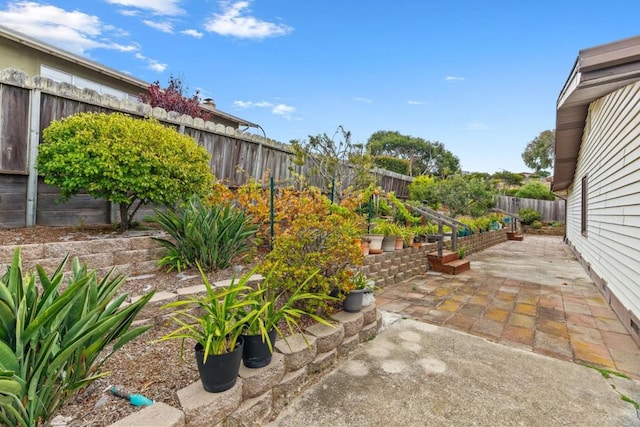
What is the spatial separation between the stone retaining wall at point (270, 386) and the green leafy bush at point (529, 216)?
57.0 feet

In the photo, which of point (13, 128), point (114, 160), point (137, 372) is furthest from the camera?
point (13, 128)

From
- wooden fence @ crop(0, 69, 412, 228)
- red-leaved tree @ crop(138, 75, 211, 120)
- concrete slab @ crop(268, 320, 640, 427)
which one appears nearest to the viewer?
concrete slab @ crop(268, 320, 640, 427)

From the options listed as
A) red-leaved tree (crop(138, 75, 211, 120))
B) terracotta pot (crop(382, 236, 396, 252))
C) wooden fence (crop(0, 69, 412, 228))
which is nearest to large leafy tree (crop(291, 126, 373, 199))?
terracotta pot (crop(382, 236, 396, 252))

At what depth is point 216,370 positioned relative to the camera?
1617 mm

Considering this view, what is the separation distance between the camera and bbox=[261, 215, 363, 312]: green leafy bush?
256cm

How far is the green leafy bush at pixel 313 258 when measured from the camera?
2.56m

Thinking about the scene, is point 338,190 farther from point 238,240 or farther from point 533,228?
point 533,228

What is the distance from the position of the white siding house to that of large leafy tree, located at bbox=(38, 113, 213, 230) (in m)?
4.59

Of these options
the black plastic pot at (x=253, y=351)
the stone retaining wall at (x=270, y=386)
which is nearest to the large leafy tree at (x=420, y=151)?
the stone retaining wall at (x=270, y=386)

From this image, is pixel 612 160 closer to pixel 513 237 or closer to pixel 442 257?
pixel 442 257

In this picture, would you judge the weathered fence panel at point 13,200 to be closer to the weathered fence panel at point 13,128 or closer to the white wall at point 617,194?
the weathered fence panel at point 13,128

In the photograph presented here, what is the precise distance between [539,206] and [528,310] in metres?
16.8

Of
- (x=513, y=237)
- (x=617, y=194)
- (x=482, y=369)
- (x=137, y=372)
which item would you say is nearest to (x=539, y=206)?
(x=513, y=237)

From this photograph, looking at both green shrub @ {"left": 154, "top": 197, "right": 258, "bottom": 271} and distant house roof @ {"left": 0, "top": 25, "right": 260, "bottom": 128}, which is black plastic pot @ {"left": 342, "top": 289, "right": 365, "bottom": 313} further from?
distant house roof @ {"left": 0, "top": 25, "right": 260, "bottom": 128}
